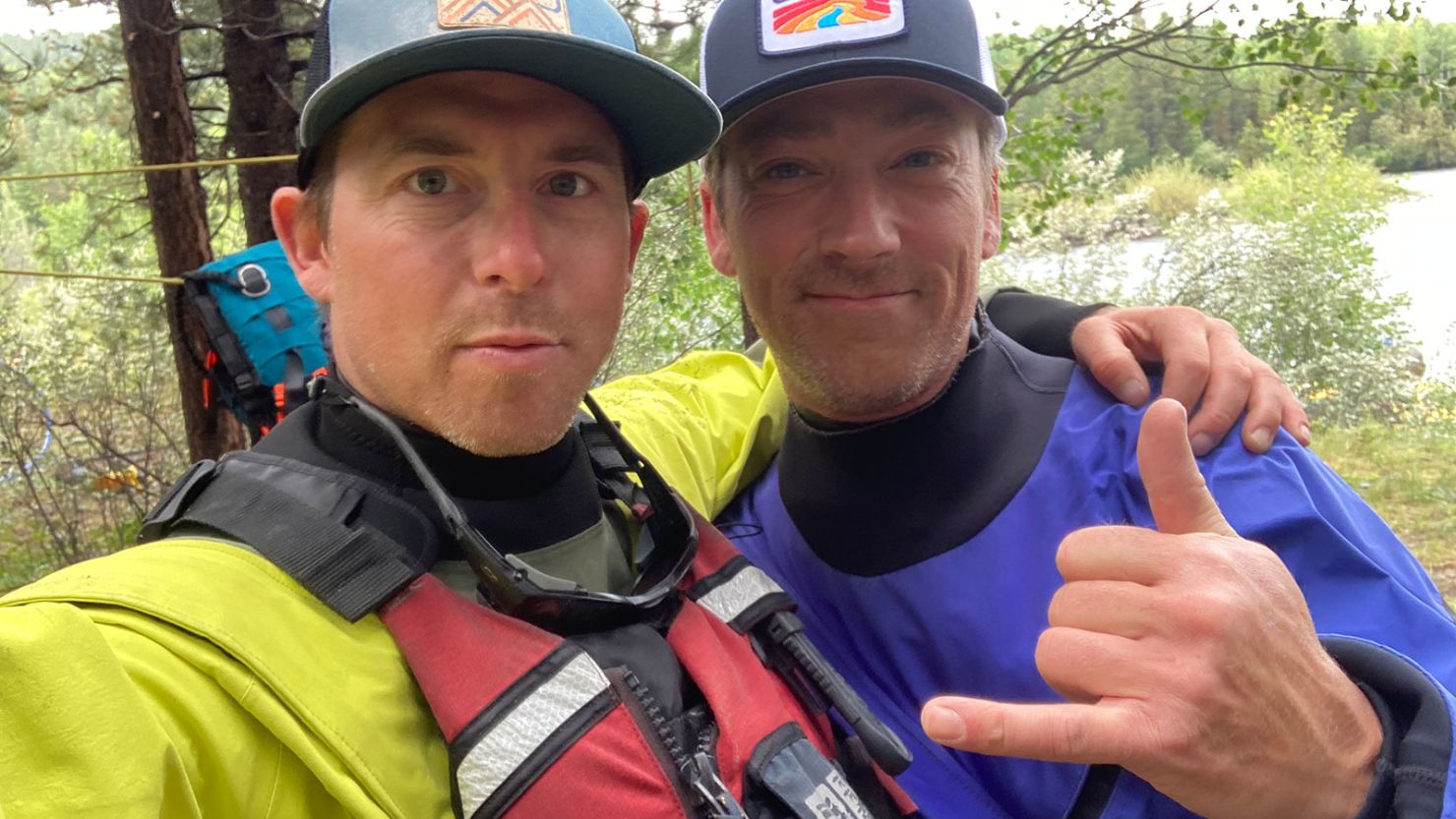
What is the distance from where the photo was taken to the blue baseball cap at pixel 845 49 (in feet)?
5.62

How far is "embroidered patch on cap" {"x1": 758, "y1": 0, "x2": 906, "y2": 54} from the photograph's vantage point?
68.0 inches

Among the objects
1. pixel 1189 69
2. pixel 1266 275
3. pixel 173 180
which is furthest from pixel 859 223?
pixel 1266 275

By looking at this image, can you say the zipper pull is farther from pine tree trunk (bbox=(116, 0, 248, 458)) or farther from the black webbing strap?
pine tree trunk (bbox=(116, 0, 248, 458))

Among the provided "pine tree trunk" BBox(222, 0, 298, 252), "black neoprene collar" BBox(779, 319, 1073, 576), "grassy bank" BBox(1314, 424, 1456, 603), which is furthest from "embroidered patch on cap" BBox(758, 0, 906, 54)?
"grassy bank" BBox(1314, 424, 1456, 603)

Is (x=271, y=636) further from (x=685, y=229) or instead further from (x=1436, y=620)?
(x=685, y=229)

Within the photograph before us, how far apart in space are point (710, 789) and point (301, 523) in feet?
1.87

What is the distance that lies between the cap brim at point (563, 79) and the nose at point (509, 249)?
18 centimetres

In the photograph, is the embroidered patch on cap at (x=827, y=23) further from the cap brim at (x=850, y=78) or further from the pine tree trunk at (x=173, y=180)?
the pine tree trunk at (x=173, y=180)

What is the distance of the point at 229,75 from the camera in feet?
16.4

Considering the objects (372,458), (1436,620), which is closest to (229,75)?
(372,458)

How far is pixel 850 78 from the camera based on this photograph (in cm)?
171

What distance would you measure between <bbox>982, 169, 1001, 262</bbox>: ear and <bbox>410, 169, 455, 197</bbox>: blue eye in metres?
1.04

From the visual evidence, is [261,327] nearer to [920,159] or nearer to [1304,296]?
[920,159]

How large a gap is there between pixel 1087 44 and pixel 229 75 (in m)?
5.19
